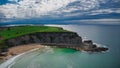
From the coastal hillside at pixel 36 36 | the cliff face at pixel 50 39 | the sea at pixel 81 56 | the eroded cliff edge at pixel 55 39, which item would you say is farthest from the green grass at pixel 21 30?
the sea at pixel 81 56

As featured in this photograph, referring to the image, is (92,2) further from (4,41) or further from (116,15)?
(4,41)

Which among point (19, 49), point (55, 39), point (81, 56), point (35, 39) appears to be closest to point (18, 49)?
point (19, 49)

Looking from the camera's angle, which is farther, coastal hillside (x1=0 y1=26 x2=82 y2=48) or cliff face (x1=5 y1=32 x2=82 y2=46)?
cliff face (x1=5 y1=32 x2=82 y2=46)

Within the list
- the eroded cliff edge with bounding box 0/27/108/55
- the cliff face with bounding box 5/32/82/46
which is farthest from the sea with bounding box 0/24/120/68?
the cliff face with bounding box 5/32/82/46

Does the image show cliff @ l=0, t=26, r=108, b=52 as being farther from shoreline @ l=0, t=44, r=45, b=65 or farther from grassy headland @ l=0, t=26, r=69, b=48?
shoreline @ l=0, t=44, r=45, b=65

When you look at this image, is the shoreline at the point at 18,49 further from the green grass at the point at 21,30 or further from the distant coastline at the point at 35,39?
the green grass at the point at 21,30

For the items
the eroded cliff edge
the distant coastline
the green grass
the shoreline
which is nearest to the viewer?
the shoreline

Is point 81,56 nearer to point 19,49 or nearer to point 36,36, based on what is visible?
point 36,36
